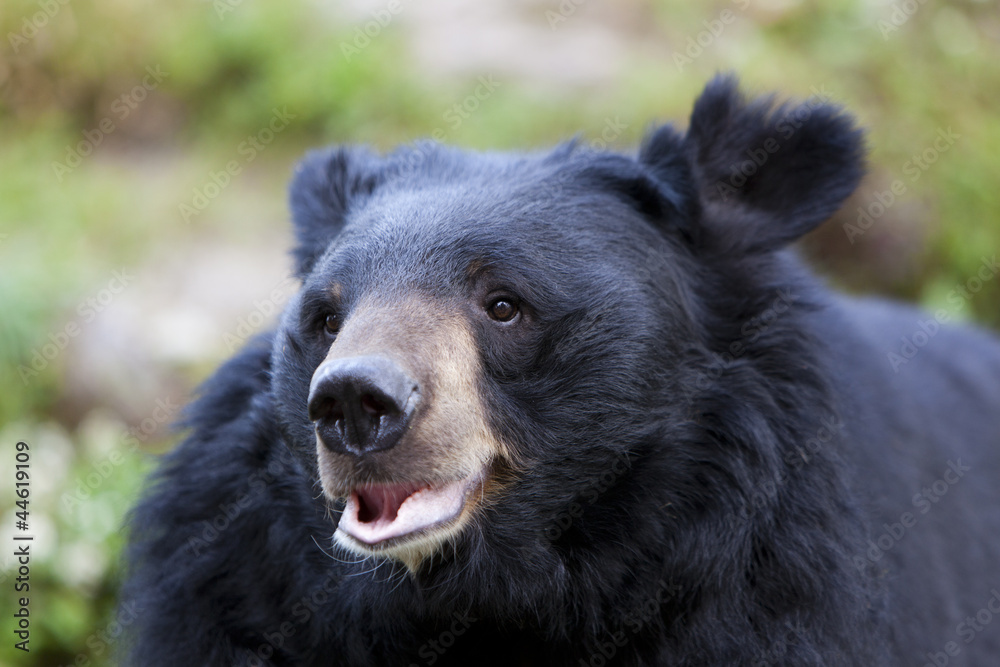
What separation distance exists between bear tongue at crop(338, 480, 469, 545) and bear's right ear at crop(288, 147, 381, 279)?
0.90 meters

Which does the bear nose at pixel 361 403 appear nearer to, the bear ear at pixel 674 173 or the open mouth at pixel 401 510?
the open mouth at pixel 401 510

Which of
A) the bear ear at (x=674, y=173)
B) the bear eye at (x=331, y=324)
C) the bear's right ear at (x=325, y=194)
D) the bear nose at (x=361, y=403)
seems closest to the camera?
the bear nose at (x=361, y=403)

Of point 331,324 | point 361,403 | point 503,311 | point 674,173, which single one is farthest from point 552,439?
point 674,173

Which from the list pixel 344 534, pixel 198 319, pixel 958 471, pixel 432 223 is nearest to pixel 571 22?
pixel 198 319

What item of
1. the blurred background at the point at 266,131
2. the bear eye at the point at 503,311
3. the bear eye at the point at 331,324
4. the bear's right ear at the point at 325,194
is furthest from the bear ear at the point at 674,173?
the blurred background at the point at 266,131

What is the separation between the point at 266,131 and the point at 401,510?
22.4ft

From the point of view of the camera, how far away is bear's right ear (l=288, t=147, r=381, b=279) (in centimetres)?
301

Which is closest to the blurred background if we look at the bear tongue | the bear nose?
the bear tongue

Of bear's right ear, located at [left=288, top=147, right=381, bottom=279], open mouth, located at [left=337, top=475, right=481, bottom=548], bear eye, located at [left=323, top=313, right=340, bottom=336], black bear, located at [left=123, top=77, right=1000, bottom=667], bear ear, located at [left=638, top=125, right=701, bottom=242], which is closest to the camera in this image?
open mouth, located at [left=337, top=475, right=481, bottom=548]

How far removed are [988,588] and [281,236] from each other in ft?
18.2

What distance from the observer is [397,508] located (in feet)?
7.60

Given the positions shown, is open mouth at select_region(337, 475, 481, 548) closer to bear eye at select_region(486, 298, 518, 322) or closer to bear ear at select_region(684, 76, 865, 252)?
bear eye at select_region(486, 298, 518, 322)

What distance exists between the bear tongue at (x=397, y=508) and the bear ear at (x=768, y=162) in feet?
3.79

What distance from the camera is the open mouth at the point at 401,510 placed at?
87.6 inches
